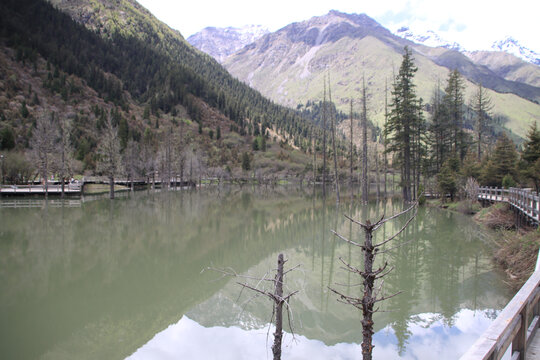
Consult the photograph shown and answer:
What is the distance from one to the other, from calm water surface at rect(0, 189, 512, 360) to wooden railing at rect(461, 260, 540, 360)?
1.94 meters

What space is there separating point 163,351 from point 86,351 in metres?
1.57

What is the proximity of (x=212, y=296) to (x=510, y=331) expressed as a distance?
8.92m

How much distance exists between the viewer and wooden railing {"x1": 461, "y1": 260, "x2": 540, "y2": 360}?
88.5 inches

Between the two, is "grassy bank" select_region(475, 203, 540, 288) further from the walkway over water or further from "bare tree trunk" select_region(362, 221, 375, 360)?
"bare tree trunk" select_region(362, 221, 375, 360)

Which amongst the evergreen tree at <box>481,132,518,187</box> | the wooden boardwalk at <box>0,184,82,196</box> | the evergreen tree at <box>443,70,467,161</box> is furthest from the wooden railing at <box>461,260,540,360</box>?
the wooden boardwalk at <box>0,184,82,196</box>

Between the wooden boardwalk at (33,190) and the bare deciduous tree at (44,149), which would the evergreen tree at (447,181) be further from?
the wooden boardwalk at (33,190)

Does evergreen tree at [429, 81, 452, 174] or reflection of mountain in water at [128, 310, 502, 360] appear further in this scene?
evergreen tree at [429, 81, 452, 174]

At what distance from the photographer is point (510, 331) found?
9.07ft

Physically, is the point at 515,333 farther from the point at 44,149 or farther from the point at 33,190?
the point at 33,190

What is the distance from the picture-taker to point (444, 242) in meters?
17.2

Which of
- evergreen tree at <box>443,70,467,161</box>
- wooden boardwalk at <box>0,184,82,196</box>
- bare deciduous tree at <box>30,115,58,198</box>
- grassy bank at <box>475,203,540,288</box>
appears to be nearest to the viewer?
grassy bank at <box>475,203,540,288</box>

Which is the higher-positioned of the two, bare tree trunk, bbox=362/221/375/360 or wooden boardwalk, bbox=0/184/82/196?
bare tree trunk, bbox=362/221/375/360

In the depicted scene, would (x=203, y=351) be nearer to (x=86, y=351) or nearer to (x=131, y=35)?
(x=86, y=351)

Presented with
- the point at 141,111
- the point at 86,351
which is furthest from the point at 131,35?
the point at 86,351
